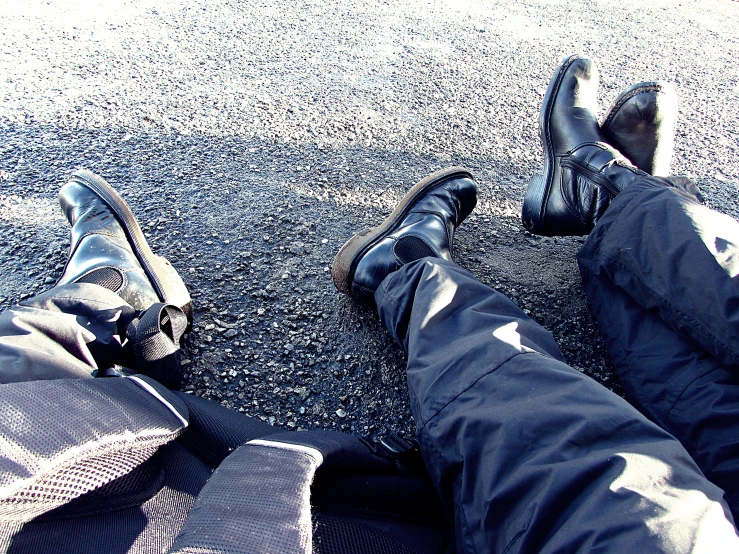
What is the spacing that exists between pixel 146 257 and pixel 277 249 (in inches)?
16.6

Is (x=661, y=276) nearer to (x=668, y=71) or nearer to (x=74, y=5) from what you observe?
(x=668, y=71)

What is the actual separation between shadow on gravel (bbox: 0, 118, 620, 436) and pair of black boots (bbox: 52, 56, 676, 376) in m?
0.12

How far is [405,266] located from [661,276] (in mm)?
628

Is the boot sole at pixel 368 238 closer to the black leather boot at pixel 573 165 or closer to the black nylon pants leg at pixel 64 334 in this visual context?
the black leather boot at pixel 573 165

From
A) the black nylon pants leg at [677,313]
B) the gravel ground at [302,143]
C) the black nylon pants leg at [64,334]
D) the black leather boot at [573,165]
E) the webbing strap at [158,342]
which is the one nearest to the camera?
the black nylon pants leg at [64,334]

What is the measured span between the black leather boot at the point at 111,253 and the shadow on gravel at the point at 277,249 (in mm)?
119

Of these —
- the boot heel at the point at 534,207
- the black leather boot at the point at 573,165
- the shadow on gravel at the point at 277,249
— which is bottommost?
the shadow on gravel at the point at 277,249

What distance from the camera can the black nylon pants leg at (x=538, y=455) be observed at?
0.68 meters

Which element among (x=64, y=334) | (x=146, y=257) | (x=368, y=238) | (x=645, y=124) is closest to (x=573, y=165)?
(x=645, y=124)

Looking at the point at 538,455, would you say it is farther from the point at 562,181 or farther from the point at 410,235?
the point at 562,181

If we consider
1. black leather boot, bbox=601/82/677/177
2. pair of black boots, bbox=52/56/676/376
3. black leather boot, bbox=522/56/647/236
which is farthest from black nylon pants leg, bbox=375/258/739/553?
black leather boot, bbox=601/82/677/177

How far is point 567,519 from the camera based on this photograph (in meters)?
0.72

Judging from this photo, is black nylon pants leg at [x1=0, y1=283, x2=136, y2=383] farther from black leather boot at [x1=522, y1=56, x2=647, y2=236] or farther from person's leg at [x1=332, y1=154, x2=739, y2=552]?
black leather boot at [x1=522, y1=56, x2=647, y2=236]

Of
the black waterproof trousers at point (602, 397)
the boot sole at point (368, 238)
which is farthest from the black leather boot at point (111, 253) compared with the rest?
the black waterproof trousers at point (602, 397)
